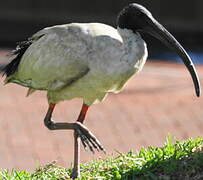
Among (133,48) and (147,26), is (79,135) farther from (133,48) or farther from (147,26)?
(147,26)

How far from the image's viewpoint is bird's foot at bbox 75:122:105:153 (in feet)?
20.5

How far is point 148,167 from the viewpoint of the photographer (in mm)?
6371

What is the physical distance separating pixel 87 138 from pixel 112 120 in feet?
19.3

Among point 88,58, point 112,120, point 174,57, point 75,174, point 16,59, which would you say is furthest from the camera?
point 174,57

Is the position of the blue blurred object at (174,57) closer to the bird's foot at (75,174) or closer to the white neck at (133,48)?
the white neck at (133,48)

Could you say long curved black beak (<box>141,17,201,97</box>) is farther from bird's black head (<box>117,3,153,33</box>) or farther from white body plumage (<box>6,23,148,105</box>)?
white body plumage (<box>6,23,148,105</box>)

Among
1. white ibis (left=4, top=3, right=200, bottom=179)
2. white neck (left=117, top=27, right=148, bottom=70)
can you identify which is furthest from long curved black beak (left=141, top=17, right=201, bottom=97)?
white neck (left=117, top=27, right=148, bottom=70)

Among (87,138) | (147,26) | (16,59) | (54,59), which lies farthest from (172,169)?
(16,59)

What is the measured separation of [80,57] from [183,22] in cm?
1207

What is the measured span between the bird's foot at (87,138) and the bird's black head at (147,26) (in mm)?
903

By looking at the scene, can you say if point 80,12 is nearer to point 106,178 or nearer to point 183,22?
point 183,22

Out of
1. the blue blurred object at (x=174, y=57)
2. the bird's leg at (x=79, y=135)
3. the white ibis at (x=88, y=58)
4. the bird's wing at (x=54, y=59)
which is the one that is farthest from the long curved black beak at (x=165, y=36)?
the blue blurred object at (x=174, y=57)

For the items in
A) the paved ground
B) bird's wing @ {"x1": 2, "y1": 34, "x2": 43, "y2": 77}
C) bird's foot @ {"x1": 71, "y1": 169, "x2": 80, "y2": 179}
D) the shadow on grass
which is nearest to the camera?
the shadow on grass

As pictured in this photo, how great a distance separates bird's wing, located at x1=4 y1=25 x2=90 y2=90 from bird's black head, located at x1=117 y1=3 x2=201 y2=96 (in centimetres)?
40
